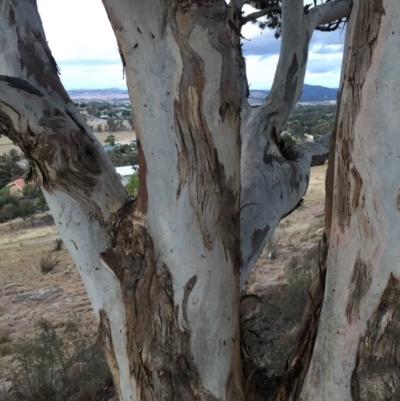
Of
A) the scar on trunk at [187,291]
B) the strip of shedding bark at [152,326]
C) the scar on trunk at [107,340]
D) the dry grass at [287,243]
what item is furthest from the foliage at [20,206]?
the scar on trunk at [187,291]

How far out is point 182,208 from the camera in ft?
5.23

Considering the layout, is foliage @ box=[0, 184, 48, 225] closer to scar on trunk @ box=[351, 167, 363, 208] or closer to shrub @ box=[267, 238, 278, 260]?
shrub @ box=[267, 238, 278, 260]

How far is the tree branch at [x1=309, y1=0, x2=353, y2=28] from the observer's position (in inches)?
128

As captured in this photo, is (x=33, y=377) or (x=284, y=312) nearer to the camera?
(x=33, y=377)

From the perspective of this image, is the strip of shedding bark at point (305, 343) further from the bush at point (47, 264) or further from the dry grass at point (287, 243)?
the bush at point (47, 264)

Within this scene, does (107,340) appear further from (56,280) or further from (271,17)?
(56,280)

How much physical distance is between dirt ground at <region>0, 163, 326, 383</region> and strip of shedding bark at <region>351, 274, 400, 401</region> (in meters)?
3.88

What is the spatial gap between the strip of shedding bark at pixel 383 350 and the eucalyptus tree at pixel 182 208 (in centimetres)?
1

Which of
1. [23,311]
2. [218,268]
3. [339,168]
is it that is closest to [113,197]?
[218,268]

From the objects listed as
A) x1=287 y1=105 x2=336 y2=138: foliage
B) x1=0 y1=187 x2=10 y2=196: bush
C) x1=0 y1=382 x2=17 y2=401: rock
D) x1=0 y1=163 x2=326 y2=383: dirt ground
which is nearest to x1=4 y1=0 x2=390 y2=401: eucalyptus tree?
x1=0 y1=382 x2=17 y2=401: rock

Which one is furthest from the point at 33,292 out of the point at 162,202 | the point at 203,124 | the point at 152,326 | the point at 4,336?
the point at 203,124

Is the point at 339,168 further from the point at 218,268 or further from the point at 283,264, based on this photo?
the point at 283,264

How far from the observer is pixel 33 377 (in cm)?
361

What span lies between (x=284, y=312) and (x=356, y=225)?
344 cm
